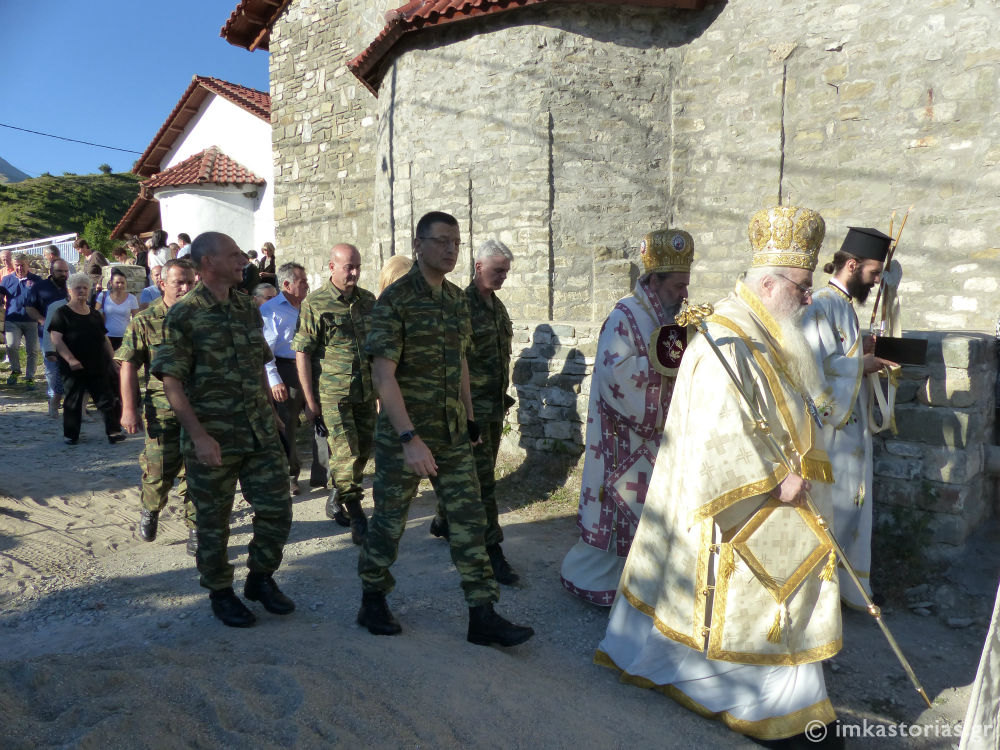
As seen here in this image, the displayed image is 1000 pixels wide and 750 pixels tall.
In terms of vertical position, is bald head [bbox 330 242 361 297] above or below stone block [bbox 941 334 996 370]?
above

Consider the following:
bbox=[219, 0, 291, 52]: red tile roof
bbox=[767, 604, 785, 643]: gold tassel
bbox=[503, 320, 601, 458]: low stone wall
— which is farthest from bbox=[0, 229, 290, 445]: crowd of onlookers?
bbox=[219, 0, 291, 52]: red tile roof

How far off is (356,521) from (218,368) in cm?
188

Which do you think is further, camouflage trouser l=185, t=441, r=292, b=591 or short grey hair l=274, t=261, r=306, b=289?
short grey hair l=274, t=261, r=306, b=289

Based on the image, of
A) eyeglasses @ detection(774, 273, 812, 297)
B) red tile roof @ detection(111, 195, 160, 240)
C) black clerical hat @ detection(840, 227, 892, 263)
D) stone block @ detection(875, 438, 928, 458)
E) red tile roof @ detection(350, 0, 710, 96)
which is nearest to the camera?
eyeglasses @ detection(774, 273, 812, 297)

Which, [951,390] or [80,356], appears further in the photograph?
[80,356]

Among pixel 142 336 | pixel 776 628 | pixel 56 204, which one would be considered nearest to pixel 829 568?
pixel 776 628

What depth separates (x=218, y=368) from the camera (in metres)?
3.69

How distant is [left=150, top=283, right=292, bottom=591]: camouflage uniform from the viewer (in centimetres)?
363

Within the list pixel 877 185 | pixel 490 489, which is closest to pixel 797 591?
pixel 490 489

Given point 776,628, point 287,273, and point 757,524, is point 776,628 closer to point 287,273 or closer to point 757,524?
point 757,524

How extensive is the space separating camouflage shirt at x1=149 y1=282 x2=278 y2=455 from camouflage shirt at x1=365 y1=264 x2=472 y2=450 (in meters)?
0.76

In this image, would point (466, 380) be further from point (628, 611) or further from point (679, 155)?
point (679, 155)

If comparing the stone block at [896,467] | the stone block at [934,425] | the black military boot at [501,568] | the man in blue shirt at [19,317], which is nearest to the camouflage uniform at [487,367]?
the black military boot at [501,568]

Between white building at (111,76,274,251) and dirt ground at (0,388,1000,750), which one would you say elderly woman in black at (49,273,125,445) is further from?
white building at (111,76,274,251)
